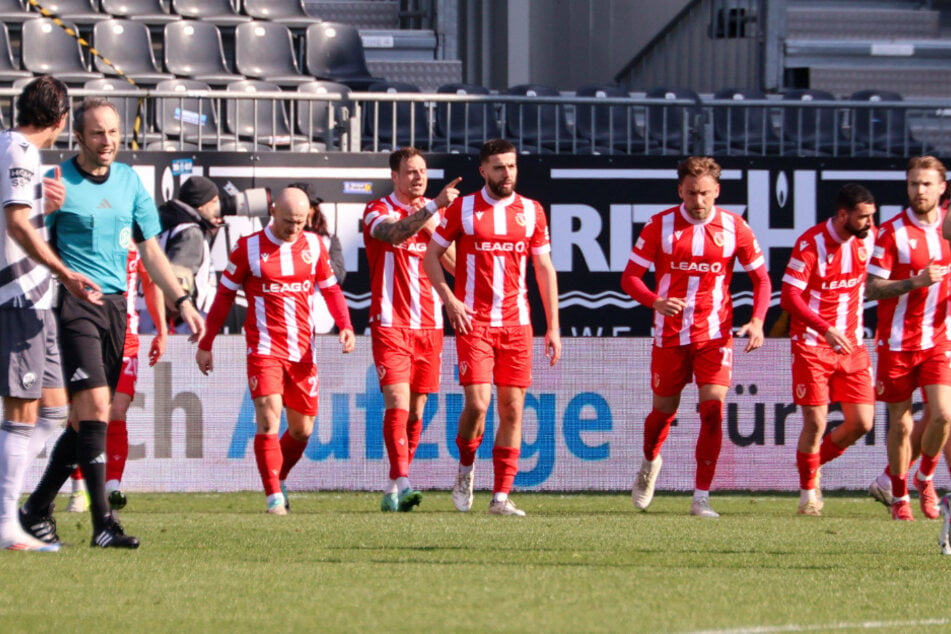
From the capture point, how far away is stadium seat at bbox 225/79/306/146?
14.6m

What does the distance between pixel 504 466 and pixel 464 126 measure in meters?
5.99

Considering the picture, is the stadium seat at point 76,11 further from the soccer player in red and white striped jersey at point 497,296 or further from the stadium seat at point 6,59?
the soccer player in red and white striped jersey at point 497,296

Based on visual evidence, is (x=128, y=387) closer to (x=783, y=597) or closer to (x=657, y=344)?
(x=657, y=344)

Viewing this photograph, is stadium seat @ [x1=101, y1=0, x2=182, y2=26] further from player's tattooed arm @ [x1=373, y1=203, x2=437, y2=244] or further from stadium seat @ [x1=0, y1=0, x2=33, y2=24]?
player's tattooed arm @ [x1=373, y1=203, x2=437, y2=244]

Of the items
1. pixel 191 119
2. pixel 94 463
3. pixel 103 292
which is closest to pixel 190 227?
A: pixel 191 119

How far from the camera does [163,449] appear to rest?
39.1ft

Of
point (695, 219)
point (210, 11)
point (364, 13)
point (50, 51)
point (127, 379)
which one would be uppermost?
point (364, 13)

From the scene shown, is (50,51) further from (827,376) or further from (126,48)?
(827,376)

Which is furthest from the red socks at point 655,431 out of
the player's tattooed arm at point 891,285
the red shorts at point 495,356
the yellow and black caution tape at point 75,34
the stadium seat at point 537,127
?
the yellow and black caution tape at point 75,34

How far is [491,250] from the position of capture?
9.84 metres

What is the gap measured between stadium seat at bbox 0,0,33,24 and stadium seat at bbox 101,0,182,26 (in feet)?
2.83

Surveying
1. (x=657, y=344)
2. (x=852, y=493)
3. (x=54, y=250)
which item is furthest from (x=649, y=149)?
(x=54, y=250)

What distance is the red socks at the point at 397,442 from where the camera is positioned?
9.87 metres

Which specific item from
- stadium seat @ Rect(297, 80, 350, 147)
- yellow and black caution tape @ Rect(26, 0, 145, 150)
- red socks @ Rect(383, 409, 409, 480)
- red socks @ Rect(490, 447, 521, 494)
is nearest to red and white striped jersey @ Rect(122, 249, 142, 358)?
red socks @ Rect(383, 409, 409, 480)
